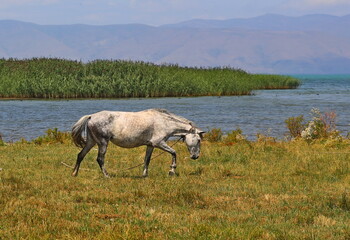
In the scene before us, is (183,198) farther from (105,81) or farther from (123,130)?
(105,81)

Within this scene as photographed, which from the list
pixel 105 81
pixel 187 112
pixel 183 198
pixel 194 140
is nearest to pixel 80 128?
pixel 194 140

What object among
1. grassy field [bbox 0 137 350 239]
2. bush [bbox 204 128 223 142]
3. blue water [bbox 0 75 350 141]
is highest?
grassy field [bbox 0 137 350 239]

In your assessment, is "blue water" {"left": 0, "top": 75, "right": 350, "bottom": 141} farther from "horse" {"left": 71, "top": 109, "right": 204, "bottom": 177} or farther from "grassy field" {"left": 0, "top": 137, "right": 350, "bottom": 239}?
"horse" {"left": 71, "top": 109, "right": 204, "bottom": 177}

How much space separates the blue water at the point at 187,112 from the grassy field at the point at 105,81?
2.94 metres

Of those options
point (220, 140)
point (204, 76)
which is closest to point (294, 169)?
point (220, 140)

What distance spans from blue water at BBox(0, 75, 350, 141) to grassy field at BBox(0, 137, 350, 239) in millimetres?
11543

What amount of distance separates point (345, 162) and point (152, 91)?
43.0 meters

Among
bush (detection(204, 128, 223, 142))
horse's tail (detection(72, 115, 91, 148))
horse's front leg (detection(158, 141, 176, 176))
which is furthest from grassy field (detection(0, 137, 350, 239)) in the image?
bush (detection(204, 128, 223, 142))

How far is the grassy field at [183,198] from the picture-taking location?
974 centimetres

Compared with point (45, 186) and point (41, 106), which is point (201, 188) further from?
point (41, 106)

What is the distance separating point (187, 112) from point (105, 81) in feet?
53.2

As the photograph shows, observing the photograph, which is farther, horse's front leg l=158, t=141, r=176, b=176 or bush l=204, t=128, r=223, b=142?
bush l=204, t=128, r=223, b=142

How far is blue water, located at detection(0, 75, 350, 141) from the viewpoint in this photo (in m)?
35.2

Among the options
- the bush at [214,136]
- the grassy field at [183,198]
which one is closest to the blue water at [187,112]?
the bush at [214,136]
